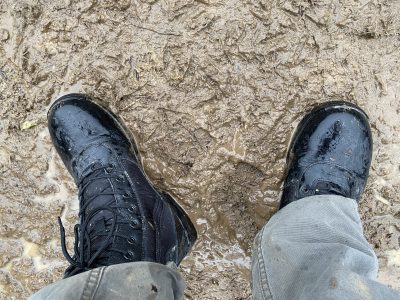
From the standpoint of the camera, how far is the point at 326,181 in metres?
1.51

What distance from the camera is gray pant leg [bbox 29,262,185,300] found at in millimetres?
1085

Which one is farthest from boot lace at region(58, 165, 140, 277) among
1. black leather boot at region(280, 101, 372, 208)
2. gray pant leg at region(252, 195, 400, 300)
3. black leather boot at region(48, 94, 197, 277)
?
black leather boot at region(280, 101, 372, 208)

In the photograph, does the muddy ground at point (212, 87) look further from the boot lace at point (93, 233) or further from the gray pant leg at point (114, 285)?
the gray pant leg at point (114, 285)

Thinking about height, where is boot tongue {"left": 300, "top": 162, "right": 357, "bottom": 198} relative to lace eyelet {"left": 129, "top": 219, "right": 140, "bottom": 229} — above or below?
above

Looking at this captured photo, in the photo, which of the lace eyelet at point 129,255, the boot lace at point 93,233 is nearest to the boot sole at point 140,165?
the boot lace at point 93,233

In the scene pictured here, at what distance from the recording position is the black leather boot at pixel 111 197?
139cm

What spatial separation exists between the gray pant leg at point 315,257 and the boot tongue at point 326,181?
16cm

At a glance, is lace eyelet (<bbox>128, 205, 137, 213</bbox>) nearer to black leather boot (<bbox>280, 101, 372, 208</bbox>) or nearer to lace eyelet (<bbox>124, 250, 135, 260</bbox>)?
lace eyelet (<bbox>124, 250, 135, 260</bbox>)

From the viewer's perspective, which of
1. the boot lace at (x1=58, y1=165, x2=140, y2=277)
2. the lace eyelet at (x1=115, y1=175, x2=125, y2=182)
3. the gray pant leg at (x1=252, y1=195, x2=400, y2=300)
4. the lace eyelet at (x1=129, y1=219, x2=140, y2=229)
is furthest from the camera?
the lace eyelet at (x1=115, y1=175, x2=125, y2=182)

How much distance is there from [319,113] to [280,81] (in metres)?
0.17

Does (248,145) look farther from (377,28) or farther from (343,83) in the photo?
(377,28)

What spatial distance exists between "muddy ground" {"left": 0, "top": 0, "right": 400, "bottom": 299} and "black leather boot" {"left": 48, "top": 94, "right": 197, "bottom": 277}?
0.20ft

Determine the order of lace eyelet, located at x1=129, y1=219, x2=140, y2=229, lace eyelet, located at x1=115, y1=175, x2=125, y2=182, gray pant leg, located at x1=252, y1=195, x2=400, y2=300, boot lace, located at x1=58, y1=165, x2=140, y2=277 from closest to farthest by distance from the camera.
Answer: gray pant leg, located at x1=252, y1=195, x2=400, y2=300 < boot lace, located at x1=58, y1=165, x2=140, y2=277 < lace eyelet, located at x1=129, y1=219, x2=140, y2=229 < lace eyelet, located at x1=115, y1=175, x2=125, y2=182

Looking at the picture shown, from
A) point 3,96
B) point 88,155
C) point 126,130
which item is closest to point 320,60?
point 126,130
